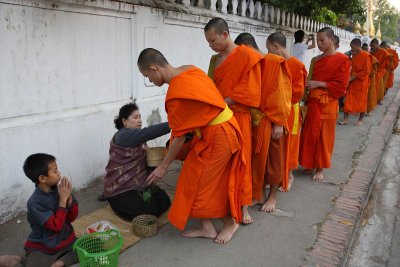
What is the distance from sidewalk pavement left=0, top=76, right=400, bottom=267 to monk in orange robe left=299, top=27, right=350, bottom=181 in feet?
1.01

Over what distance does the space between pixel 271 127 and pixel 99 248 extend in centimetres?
187

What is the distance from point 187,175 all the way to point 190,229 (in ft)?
2.04

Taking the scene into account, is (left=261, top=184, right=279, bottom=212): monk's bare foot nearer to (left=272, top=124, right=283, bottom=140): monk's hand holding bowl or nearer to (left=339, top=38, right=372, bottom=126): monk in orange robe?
(left=272, top=124, right=283, bottom=140): monk's hand holding bowl

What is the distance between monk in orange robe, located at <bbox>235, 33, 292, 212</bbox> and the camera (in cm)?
338

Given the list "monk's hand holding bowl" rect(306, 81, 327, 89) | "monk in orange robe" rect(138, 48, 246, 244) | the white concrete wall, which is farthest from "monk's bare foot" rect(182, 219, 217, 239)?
"monk's hand holding bowl" rect(306, 81, 327, 89)

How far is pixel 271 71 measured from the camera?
3357 mm

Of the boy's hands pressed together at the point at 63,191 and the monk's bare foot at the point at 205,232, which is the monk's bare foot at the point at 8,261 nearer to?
the boy's hands pressed together at the point at 63,191

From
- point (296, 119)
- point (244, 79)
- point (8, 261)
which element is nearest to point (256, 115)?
point (244, 79)

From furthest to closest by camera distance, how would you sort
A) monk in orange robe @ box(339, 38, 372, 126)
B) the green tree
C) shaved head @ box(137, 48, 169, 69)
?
the green tree
monk in orange robe @ box(339, 38, 372, 126)
shaved head @ box(137, 48, 169, 69)

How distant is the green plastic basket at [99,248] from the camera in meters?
2.47

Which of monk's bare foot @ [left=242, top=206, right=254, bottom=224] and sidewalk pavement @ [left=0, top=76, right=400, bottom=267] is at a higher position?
monk's bare foot @ [left=242, top=206, right=254, bottom=224]

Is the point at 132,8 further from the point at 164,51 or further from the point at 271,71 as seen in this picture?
the point at 271,71

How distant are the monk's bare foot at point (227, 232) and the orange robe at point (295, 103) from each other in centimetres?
108

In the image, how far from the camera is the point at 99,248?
2750 millimetres
